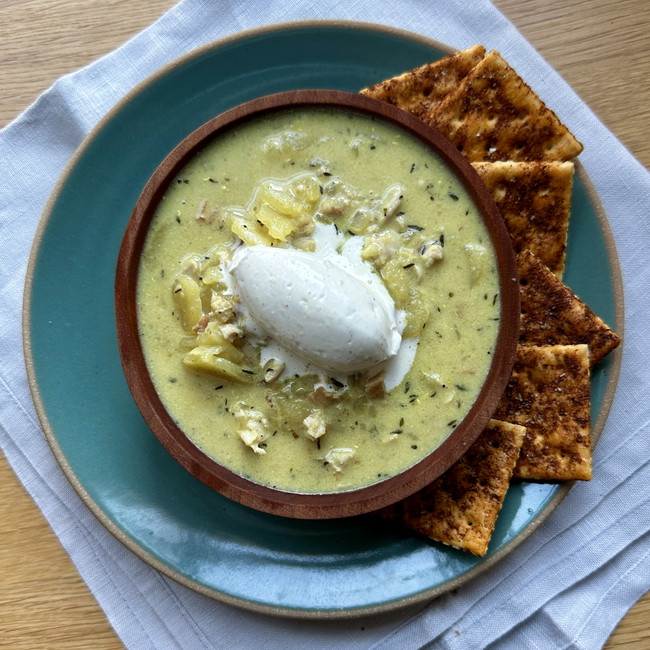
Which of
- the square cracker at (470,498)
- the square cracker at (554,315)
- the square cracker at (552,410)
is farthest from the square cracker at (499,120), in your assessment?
the square cracker at (470,498)

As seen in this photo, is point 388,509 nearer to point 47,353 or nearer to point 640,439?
point 640,439

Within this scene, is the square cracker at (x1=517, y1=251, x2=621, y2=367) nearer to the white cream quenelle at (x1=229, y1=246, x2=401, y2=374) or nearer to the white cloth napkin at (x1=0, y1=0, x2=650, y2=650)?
the white cloth napkin at (x1=0, y1=0, x2=650, y2=650)

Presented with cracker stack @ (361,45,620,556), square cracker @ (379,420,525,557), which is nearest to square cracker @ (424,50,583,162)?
cracker stack @ (361,45,620,556)

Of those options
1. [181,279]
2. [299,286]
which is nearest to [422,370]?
[299,286]

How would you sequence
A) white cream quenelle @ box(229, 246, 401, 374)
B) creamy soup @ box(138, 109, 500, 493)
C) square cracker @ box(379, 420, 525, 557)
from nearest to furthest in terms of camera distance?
white cream quenelle @ box(229, 246, 401, 374), creamy soup @ box(138, 109, 500, 493), square cracker @ box(379, 420, 525, 557)

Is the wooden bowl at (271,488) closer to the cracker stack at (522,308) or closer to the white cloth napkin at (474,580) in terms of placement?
the cracker stack at (522,308)
